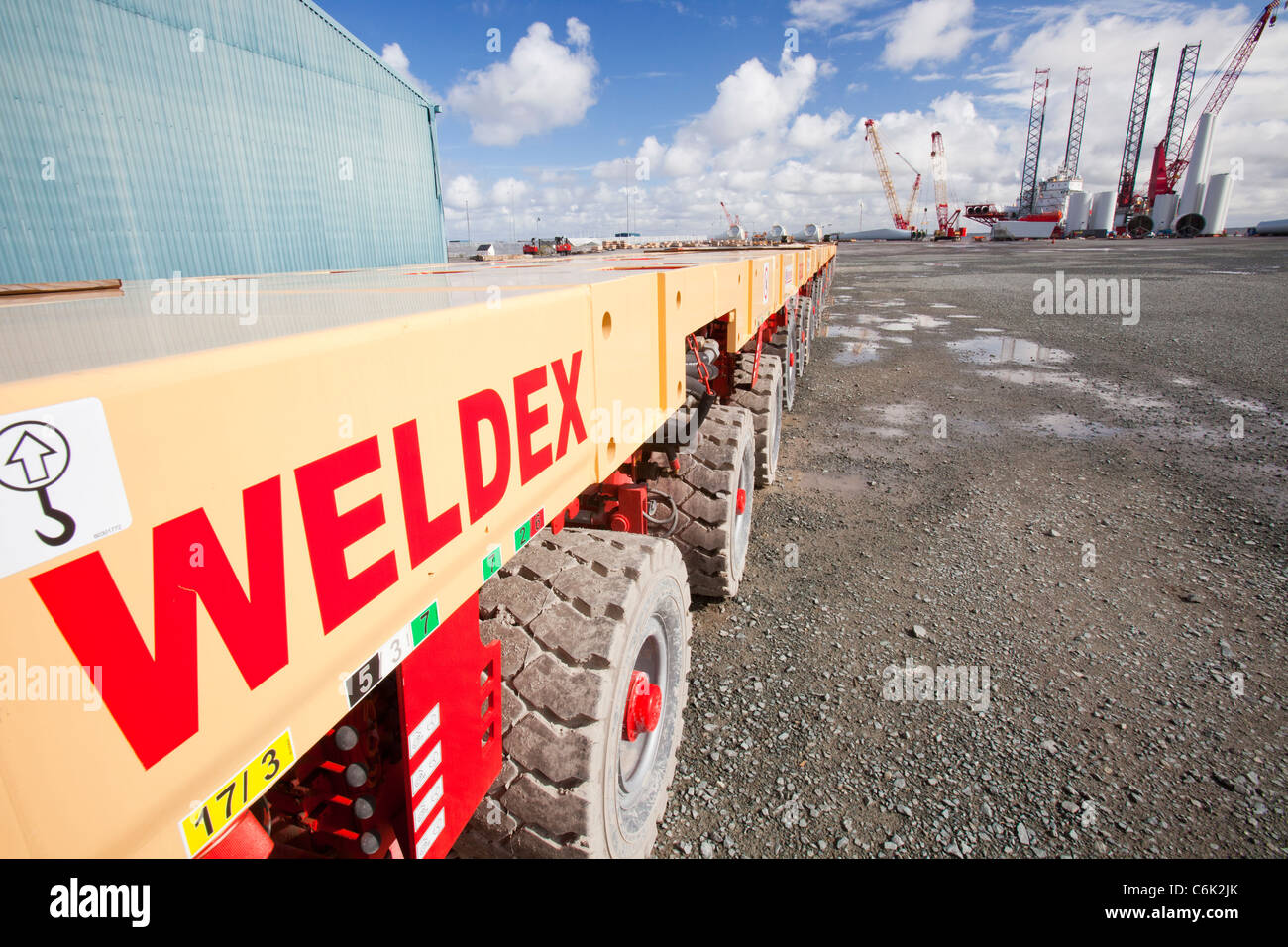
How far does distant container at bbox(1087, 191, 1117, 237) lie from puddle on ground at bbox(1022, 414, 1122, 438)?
91.5 meters

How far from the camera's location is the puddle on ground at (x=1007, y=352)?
1092 centimetres

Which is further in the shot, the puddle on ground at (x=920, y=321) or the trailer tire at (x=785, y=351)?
the puddle on ground at (x=920, y=321)

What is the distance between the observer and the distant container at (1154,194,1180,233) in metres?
74.9

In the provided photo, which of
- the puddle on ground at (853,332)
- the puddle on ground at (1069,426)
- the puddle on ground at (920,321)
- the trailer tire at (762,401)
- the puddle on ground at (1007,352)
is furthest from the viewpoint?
the puddle on ground at (920,321)

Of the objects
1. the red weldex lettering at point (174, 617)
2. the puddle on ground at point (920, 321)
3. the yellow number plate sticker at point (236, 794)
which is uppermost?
the red weldex lettering at point (174, 617)

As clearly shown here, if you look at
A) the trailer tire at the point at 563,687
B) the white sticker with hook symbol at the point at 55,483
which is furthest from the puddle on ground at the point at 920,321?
the white sticker with hook symbol at the point at 55,483

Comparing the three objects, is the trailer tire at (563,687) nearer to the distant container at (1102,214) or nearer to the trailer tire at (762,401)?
the trailer tire at (762,401)

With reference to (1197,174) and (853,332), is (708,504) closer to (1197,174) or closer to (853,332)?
(853,332)

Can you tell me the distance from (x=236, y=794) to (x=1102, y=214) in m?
102

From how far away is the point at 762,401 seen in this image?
5.17 meters

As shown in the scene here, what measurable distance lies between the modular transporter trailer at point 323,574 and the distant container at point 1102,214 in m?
98.9

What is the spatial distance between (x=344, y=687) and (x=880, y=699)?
2.88 meters

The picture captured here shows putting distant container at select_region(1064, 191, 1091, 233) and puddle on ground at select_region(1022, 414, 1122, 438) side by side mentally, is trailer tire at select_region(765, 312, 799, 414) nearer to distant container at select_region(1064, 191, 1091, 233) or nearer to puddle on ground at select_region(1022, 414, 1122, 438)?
puddle on ground at select_region(1022, 414, 1122, 438)
